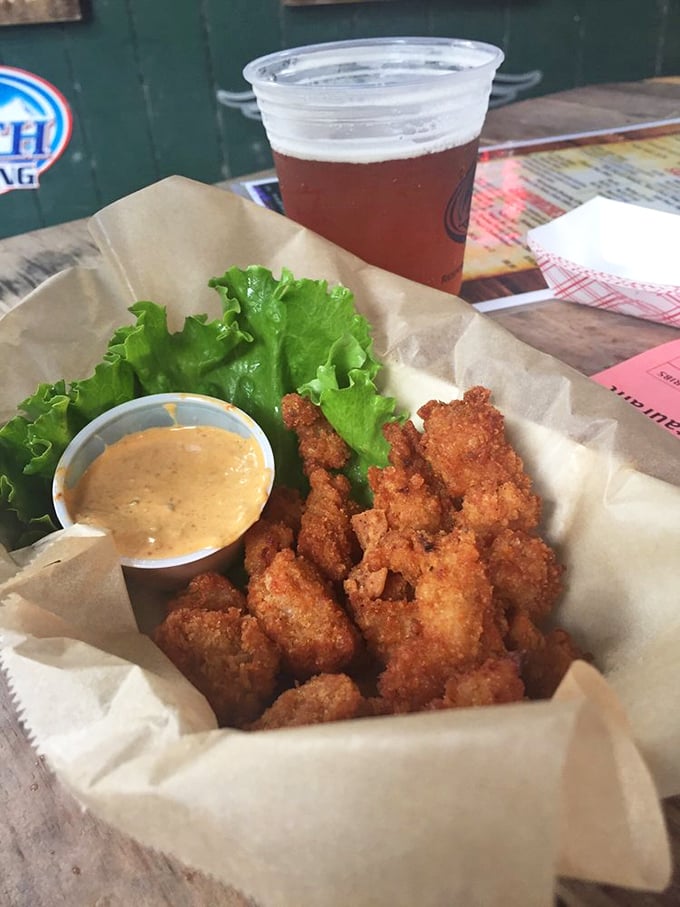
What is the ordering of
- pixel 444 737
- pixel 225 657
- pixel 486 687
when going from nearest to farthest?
1. pixel 444 737
2. pixel 486 687
3. pixel 225 657

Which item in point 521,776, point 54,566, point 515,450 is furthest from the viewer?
point 515,450

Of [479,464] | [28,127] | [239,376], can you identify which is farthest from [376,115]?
[28,127]

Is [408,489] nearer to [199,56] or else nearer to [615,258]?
[615,258]

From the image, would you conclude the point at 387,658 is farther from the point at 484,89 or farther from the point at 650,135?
the point at 650,135

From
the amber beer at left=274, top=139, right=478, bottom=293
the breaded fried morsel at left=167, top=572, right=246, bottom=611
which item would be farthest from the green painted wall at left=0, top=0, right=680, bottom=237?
the breaded fried morsel at left=167, top=572, right=246, bottom=611

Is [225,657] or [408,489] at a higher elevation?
[408,489]

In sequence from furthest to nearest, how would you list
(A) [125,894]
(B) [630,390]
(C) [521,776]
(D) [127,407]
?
(B) [630,390] → (D) [127,407] → (A) [125,894] → (C) [521,776]

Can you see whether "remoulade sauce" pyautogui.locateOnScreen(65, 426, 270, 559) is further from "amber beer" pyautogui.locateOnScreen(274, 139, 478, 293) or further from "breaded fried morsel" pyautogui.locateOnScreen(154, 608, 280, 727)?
"amber beer" pyautogui.locateOnScreen(274, 139, 478, 293)

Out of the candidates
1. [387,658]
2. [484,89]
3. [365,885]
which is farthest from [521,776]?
[484,89]
